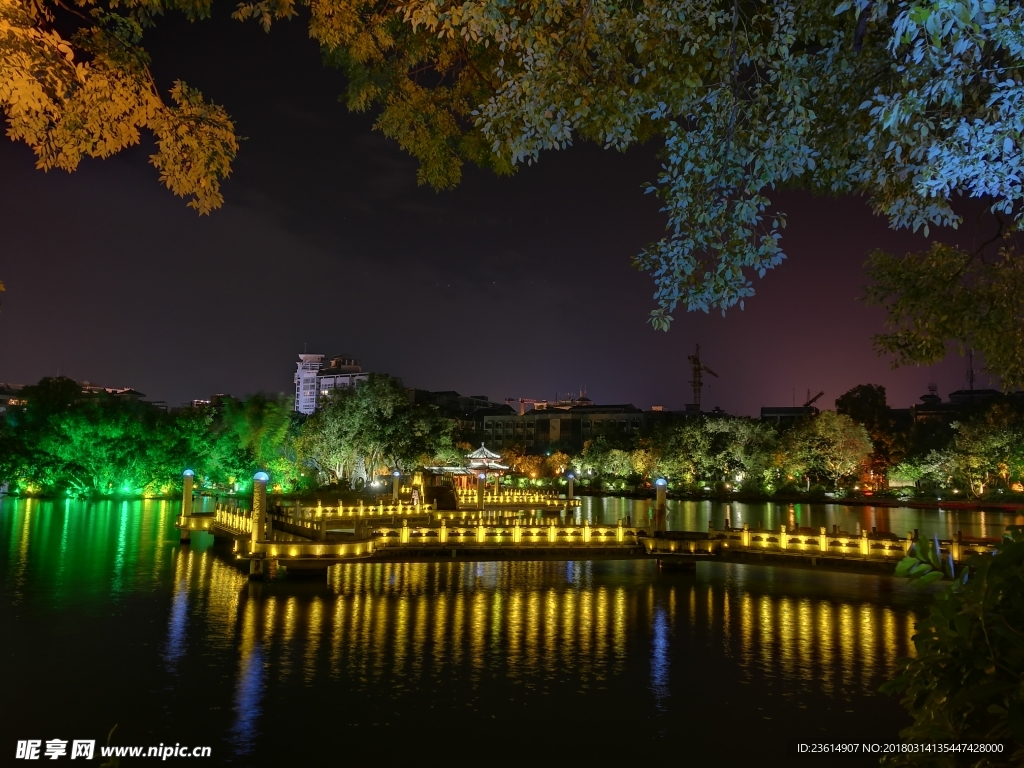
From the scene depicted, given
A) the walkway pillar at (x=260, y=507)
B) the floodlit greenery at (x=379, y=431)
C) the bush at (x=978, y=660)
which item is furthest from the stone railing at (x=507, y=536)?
the floodlit greenery at (x=379, y=431)

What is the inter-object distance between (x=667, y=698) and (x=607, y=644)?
2.95 m

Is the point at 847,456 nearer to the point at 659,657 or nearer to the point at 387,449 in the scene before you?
the point at 387,449

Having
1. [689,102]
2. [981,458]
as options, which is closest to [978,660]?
[689,102]

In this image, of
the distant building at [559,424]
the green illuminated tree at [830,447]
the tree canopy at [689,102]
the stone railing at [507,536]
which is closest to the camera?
the tree canopy at [689,102]

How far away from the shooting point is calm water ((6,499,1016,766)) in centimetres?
947

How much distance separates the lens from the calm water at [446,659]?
9469mm

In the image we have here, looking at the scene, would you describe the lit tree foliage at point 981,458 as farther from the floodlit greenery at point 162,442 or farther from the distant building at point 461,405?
the distant building at point 461,405

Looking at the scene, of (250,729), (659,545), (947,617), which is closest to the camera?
(947,617)

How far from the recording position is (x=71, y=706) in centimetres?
1002

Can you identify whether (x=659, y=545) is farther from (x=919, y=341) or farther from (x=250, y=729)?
(x=250, y=729)

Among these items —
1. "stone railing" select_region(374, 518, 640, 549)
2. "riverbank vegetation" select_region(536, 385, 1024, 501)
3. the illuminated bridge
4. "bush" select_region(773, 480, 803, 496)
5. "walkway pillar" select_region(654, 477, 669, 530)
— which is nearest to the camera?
the illuminated bridge

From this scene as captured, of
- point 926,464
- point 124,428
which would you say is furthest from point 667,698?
point 926,464

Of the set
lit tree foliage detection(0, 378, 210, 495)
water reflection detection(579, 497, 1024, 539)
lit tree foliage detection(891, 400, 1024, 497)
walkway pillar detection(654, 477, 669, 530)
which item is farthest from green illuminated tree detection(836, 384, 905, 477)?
lit tree foliage detection(0, 378, 210, 495)

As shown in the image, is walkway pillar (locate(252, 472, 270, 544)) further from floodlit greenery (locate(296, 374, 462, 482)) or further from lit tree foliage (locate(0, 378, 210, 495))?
lit tree foliage (locate(0, 378, 210, 495))
